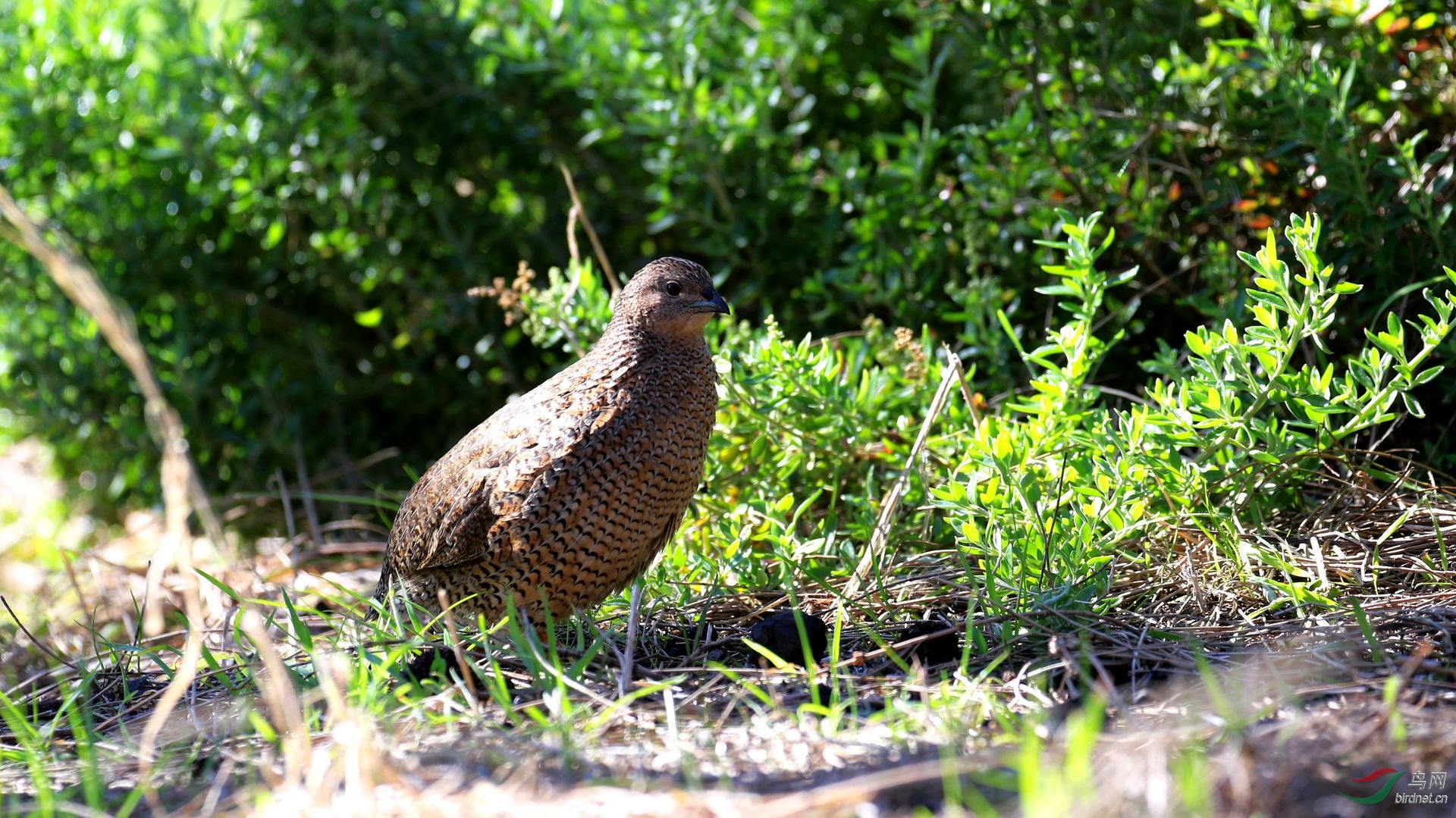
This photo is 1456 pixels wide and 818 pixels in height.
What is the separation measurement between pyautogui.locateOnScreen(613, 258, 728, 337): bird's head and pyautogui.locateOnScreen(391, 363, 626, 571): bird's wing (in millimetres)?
301

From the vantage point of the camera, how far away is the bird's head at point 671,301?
146 inches

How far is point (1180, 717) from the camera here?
250 cm

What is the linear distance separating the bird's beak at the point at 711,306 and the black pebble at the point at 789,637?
1021 millimetres

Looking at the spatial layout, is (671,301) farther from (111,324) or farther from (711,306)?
(111,324)

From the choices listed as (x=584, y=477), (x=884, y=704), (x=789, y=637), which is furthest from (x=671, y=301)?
(x=884, y=704)

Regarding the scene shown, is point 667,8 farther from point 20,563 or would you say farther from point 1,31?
point 20,563

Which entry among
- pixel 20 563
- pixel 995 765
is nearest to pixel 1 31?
pixel 20 563

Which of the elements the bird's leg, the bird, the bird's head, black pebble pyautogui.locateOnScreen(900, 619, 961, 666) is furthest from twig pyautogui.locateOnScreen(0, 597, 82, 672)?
black pebble pyautogui.locateOnScreen(900, 619, 961, 666)

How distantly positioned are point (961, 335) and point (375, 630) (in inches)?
87.2

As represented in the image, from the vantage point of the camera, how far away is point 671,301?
373 centimetres

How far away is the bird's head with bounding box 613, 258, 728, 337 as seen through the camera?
3719 mm

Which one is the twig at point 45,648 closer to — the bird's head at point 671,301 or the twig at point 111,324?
the twig at point 111,324

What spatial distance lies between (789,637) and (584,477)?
2.46 feet

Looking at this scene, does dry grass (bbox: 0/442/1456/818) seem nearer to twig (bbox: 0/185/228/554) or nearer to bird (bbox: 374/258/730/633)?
bird (bbox: 374/258/730/633)
